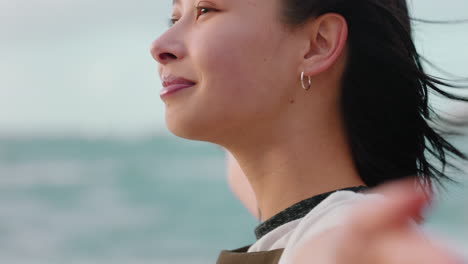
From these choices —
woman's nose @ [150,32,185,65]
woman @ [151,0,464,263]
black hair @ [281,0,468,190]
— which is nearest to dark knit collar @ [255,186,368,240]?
woman @ [151,0,464,263]

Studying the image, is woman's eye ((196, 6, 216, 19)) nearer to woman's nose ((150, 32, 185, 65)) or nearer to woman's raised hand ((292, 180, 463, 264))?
woman's nose ((150, 32, 185, 65))

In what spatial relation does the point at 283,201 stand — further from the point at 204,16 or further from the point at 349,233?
the point at 349,233

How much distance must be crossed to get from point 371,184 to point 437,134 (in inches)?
9.2

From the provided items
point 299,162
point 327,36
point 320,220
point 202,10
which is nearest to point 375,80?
point 327,36

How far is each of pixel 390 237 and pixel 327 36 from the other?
1.00m

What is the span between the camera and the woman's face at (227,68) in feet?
6.34

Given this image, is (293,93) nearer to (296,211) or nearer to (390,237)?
(296,211)

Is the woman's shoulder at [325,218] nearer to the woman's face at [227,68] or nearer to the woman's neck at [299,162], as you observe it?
the woman's neck at [299,162]

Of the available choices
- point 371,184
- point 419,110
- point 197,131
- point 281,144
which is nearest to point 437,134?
point 419,110

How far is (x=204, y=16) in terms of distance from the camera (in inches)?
79.0

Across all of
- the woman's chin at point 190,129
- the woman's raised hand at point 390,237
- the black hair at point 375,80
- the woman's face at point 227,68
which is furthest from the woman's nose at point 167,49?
the woman's raised hand at point 390,237

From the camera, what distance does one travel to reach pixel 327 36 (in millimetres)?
2006

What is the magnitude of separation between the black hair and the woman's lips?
0.85 ft

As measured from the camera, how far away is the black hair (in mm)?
2020
